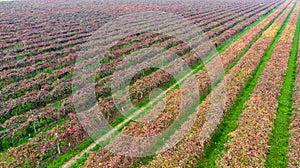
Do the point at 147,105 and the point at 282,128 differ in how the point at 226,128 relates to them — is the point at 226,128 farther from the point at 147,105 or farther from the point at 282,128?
the point at 147,105

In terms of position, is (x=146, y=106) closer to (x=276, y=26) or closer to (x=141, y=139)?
(x=141, y=139)

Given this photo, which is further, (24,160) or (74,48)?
(74,48)

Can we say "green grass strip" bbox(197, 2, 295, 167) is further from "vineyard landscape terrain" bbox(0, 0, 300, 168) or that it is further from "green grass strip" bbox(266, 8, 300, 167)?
"green grass strip" bbox(266, 8, 300, 167)

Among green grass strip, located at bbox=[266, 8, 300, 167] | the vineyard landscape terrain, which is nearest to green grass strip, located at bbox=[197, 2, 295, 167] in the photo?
the vineyard landscape terrain

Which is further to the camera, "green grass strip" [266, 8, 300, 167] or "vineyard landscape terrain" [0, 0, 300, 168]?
"green grass strip" [266, 8, 300, 167]

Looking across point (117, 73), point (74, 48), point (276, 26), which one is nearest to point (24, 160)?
point (117, 73)
